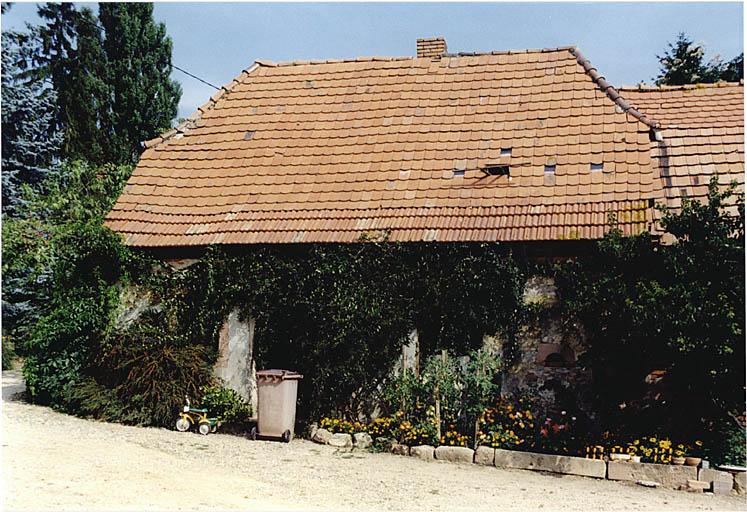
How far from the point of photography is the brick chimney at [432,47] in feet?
50.5

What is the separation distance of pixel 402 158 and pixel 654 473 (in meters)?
6.26

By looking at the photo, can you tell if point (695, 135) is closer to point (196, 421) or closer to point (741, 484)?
point (741, 484)

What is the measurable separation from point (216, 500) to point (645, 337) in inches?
210

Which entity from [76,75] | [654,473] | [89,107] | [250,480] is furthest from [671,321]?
[76,75]

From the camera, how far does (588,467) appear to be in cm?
925

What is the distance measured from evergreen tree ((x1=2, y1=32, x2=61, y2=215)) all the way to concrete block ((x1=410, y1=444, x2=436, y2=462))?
46.0 feet

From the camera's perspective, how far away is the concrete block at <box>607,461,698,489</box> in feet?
29.0

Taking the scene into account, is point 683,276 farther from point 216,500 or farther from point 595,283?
point 216,500

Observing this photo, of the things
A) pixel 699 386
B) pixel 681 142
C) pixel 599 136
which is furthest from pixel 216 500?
pixel 681 142

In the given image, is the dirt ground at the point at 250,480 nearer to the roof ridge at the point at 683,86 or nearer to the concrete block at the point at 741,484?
the concrete block at the point at 741,484

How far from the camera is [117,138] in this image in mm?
22531

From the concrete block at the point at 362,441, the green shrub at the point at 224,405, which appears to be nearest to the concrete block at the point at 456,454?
the concrete block at the point at 362,441

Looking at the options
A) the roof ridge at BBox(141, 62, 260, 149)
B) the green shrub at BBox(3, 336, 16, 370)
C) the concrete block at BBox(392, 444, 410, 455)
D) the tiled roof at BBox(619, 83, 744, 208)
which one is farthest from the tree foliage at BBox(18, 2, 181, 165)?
the concrete block at BBox(392, 444, 410, 455)

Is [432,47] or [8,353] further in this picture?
[8,353]
